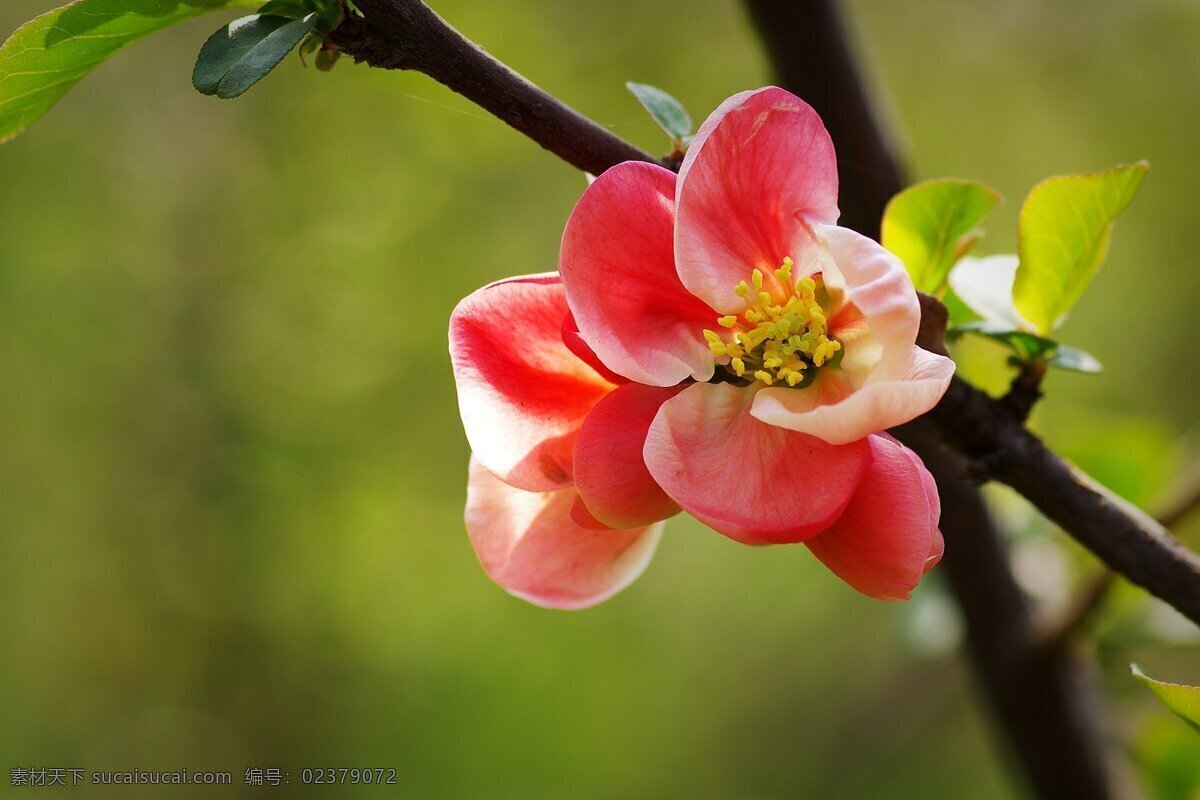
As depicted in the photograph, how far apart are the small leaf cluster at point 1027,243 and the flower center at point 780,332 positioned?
9cm

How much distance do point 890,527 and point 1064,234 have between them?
8.5 inches

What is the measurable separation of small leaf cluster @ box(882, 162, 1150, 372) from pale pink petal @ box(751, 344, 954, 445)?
134 millimetres

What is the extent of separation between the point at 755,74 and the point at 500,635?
116cm

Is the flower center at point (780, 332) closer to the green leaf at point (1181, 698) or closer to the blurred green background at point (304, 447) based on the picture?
the green leaf at point (1181, 698)

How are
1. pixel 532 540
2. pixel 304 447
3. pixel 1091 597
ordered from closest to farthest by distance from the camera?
pixel 532 540 → pixel 1091 597 → pixel 304 447

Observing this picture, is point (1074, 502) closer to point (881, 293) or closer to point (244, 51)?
point (881, 293)

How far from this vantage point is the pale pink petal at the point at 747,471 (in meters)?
0.35

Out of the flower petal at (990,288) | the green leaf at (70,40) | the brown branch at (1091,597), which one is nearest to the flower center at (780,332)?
the flower petal at (990,288)

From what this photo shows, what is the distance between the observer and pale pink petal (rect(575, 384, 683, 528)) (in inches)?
14.7

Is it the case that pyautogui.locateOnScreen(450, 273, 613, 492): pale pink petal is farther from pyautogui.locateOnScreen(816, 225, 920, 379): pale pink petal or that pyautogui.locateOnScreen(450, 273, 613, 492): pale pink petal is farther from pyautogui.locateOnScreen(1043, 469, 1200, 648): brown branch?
pyautogui.locateOnScreen(1043, 469, 1200, 648): brown branch

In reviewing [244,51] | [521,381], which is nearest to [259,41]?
[244,51]

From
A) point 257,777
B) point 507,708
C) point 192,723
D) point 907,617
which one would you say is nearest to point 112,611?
point 192,723

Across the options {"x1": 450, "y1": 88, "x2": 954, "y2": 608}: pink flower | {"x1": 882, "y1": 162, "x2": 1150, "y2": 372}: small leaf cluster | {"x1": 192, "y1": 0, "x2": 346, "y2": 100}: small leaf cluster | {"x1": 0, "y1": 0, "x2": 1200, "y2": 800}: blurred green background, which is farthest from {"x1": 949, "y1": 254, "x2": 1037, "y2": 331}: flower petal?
{"x1": 0, "y1": 0, "x2": 1200, "y2": 800}: blurred green background

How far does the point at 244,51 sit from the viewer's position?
0.39 m
